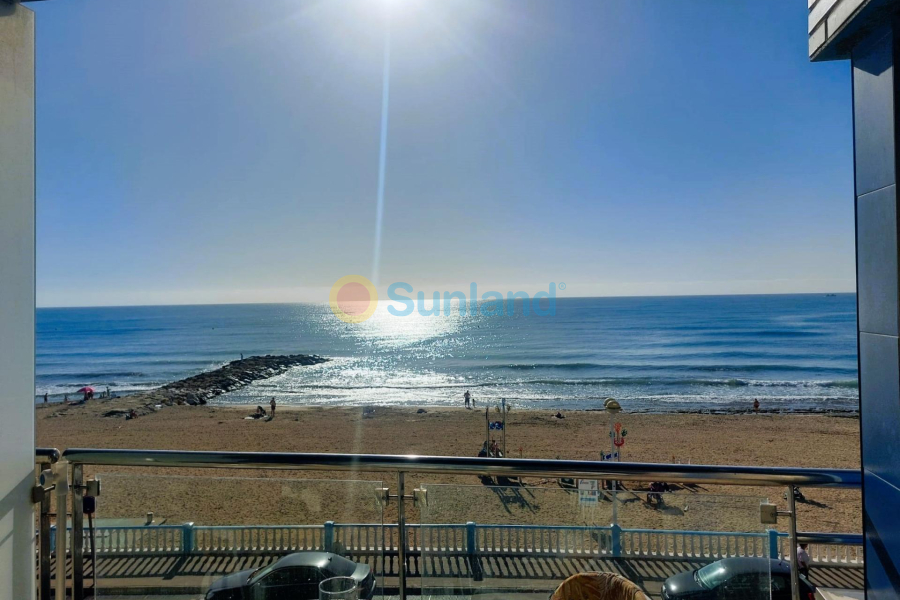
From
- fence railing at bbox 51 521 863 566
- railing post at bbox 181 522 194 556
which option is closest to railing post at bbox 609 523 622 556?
fence railing at bbox 51 521 863 566

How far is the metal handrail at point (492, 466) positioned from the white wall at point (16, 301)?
218 mm

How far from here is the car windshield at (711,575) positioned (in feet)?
4.84

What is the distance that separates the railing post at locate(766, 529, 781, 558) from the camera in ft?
4.81

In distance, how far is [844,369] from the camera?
960 inches

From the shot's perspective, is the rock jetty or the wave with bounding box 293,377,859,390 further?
the wave with bounding box 293,377,859,390

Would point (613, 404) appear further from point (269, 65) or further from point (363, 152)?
point (363, 152)

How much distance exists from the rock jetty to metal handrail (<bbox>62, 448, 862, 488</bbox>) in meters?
19.5

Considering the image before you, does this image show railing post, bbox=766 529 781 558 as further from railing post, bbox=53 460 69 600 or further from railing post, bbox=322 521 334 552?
railing post, bbox=53 460 69 600

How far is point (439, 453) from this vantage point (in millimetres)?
12477

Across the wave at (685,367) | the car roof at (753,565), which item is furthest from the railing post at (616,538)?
the wave at (685,367)

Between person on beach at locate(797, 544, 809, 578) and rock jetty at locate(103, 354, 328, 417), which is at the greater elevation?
person on beach at locate(797, 544, 809, 578)

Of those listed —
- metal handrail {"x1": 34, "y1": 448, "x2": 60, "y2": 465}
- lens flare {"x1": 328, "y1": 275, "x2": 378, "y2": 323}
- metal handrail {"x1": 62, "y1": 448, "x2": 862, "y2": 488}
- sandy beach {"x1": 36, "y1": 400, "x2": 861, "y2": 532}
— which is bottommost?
sandy beach {"x1": 36, "y1": 400, "x2": 861, "y2": 532}

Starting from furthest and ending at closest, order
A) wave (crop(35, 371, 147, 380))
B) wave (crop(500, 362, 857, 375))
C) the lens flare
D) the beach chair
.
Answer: the lens flare < wave (crop(35, 371, 147, 380)) < wave (crop(500, 362, 857, 375)) < the beach chair

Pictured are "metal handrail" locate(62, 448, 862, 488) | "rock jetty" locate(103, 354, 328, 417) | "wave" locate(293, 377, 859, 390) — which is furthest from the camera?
"wave" locate(293, 377, 859, 390)
